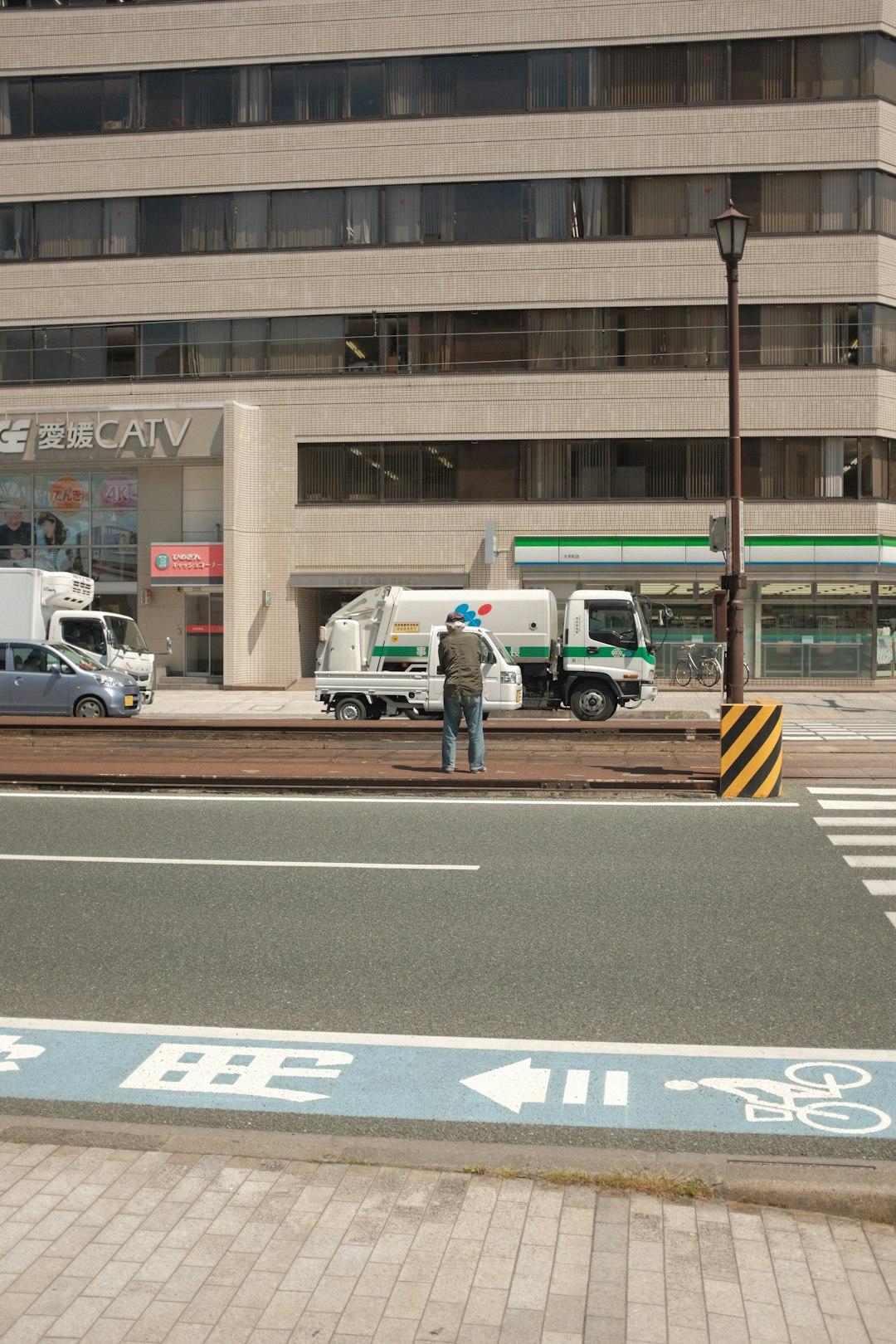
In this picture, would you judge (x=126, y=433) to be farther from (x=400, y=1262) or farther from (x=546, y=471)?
(x=400, y=1262)

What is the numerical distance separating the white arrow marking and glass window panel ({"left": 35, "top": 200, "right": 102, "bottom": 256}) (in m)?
34.9

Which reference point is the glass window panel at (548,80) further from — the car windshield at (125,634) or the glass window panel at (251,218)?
the car windshield at (125,634)

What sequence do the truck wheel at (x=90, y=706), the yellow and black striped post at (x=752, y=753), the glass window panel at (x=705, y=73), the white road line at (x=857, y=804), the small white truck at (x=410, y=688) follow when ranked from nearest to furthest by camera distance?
the white road line at (x=857, y=804)
the yellow and black striped post at (x=752, y=753)
the small white truck at (x=410, y=688)
the truck wheel at (x=90, y=706)
the glass window panel at (x=705, y=73)

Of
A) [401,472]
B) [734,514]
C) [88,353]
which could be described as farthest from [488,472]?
[734,514]

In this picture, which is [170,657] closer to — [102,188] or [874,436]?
[102,188]

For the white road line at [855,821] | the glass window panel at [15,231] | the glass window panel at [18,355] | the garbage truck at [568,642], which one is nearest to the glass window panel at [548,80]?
the glass window panel at [15,231]

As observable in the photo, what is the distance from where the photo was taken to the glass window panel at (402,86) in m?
34.8

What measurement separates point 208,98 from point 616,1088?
35.8m

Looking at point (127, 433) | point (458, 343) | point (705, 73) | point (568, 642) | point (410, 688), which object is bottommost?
point (410, 688)

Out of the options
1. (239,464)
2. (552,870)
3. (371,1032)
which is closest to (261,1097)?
(371,1032)

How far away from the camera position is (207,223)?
117 feet

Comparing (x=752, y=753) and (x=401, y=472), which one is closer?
(x=752, y=753)

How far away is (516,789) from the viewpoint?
523 inches

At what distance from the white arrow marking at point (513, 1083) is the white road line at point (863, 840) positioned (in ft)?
18.0
